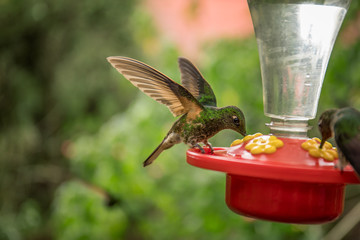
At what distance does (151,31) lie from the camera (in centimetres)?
553

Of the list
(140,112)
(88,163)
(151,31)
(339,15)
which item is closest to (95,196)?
(88,163)

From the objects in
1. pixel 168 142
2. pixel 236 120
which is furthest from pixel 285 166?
pixel 168 142

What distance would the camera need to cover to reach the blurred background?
3934mm

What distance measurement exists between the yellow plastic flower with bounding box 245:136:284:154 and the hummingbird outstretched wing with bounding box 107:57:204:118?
0.34 metres

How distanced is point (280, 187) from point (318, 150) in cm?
20

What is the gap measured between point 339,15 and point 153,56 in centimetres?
509

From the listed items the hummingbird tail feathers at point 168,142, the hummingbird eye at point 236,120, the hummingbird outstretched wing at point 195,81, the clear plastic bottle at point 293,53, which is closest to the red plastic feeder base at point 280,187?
the hummingbird eye at point 236,120

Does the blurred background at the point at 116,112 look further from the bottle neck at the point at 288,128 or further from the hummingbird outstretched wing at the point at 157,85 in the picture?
the hummingbird outstretched wing at the point at 157,85

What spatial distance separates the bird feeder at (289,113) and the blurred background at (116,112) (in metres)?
1.28

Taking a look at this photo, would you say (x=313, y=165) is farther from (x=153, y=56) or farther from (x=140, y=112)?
(x=153, y=56)

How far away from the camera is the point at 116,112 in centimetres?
708

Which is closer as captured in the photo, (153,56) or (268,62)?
(268,62)

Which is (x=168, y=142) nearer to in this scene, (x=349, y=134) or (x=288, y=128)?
(x=288, y=128)

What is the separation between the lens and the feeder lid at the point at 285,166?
4.63 ft
